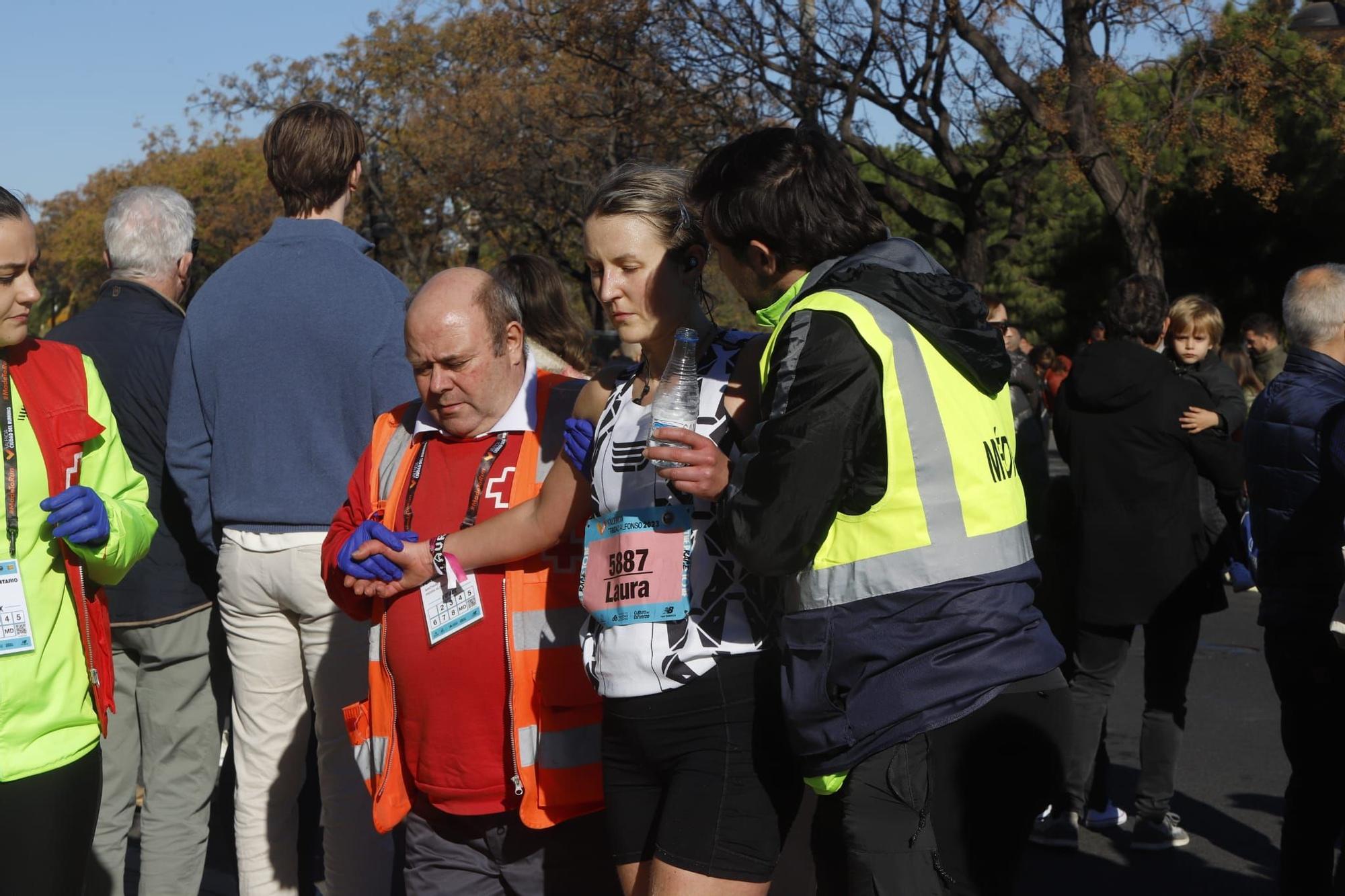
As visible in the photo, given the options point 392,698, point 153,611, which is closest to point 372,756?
point 392,698

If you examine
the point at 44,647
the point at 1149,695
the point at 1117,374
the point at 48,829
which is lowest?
the point at 1149,695

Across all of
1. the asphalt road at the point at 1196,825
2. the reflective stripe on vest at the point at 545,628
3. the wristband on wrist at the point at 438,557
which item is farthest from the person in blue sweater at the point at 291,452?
the asphalt road at the point at 1196,825

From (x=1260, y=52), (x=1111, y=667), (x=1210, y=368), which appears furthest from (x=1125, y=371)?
(x=1260, y=52)

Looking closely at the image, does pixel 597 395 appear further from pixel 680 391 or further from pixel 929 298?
pixel 929 298

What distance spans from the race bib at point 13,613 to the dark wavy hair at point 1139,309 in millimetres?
3941

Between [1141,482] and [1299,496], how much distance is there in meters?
1.07

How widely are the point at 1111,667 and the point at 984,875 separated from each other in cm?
307

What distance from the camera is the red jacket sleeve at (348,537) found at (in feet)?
10.6

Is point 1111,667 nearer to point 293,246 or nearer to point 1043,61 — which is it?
point 293,246

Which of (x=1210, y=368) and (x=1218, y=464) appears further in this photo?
(x=1210, y=368)

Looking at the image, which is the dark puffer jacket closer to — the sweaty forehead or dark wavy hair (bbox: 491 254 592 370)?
dark wavy hair (bbox: 491 254 592 370)

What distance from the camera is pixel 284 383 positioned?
3.83 metres

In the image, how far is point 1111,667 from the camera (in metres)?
5.22

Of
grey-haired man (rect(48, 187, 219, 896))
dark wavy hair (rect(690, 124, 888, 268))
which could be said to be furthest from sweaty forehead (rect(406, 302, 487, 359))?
grey-haired man (rect(48, 187, 219, 896))
